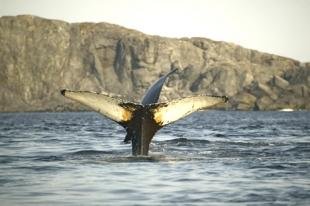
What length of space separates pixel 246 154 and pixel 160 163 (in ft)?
14.8

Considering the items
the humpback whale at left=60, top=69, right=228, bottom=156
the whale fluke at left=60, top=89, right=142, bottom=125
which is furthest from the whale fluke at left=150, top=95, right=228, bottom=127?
the whale fluke at left=60, top=89, right=142, bottom=125

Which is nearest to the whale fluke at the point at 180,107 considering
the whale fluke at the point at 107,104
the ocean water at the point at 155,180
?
the whale fluke at the point at 107,104

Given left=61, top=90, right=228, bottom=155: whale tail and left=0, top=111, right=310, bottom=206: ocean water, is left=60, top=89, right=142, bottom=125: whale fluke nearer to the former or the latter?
left=61, top=90, right=228, bottom=155: whale tail

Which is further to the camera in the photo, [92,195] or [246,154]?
[246,154]

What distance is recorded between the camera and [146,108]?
14.4 m

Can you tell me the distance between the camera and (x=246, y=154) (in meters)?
19.7

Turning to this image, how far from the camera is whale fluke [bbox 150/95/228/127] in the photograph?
13.9 metres

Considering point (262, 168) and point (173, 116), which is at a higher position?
point (173, 116)

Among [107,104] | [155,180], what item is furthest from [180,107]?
[155,180]

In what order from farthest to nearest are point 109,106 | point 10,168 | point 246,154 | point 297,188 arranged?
point 246,154 → point 10,168 → point 109,106 → point 297,188

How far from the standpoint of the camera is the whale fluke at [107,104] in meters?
13.3

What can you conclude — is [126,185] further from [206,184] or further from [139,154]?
[139,154]

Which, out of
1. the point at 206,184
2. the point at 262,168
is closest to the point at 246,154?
the point at 262,168

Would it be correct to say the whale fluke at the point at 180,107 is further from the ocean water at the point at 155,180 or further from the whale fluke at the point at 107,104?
the ocean water at the point at 155,180
